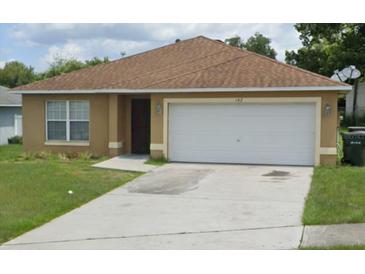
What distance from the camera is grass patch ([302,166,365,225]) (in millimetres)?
8484

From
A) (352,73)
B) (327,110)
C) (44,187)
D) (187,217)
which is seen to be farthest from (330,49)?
(187,217)

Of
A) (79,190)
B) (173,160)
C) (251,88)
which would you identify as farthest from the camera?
(173,160)

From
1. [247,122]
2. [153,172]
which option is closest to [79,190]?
[153,172]

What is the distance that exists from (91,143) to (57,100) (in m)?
2.19

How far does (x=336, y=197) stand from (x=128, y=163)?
768cm

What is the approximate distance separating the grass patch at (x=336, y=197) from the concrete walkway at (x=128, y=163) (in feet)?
17.2

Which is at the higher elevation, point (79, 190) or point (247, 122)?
point (247, 122)

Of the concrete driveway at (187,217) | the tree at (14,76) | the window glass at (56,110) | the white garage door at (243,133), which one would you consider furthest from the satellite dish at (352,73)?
the tree at (14,76)

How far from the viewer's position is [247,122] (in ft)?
53.3

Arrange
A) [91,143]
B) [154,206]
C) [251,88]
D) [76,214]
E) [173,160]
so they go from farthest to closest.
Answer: [91,143] < [173,160] < [251,88] < [154,206] < [76,214]

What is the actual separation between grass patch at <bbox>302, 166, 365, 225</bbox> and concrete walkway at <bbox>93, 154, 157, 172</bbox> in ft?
17.2

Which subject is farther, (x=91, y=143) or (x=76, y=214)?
(x=91, y=143)

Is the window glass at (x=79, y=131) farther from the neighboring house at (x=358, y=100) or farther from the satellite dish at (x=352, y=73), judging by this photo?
the neighboring house at (x=358, y=100)

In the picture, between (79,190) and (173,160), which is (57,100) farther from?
(79,190)
